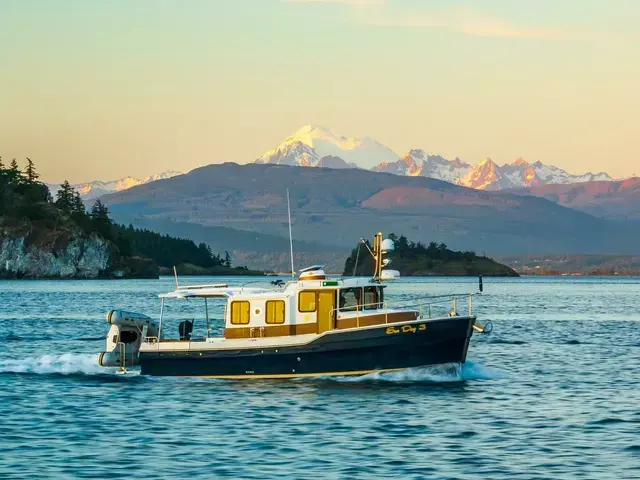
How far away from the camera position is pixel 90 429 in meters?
35.7

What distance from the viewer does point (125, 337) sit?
158 feet

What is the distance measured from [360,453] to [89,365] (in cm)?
2235

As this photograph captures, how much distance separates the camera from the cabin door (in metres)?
44.2

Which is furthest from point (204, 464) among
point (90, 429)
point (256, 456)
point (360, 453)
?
point (90, 429)

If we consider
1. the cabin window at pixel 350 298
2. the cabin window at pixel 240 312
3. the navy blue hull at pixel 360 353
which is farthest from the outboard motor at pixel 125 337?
the cabin window at pixel 350 298

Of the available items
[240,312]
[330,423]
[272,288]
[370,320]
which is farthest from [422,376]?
[330,423]

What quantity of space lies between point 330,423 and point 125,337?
1457 centimetres

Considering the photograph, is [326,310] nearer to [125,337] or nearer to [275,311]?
[275,311]

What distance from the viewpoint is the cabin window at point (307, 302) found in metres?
44.6

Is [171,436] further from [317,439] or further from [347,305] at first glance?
[347,305]

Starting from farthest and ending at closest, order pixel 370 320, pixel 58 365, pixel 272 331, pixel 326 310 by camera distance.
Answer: pixel 58 365
pixel 272 331
pixel 326 310
pixel 370 320

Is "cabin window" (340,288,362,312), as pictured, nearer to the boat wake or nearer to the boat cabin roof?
the boat cabin roof

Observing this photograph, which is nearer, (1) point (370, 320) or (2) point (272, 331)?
(1) point (370, 320)

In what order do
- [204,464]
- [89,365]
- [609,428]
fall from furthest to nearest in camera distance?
[89,365] → [609,428] → [204,464]
